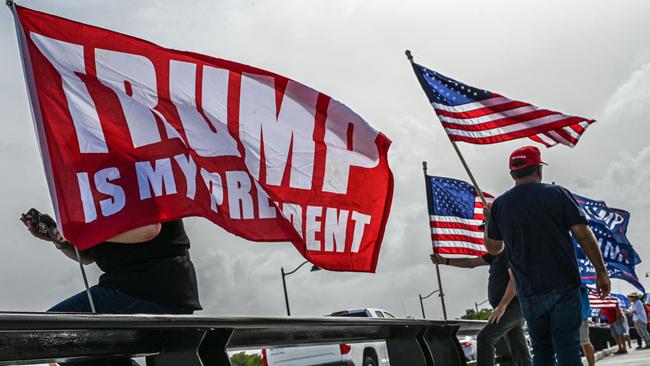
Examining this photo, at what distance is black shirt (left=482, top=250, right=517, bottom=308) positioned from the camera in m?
6.90

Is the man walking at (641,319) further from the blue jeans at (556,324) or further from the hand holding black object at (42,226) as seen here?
the hand holding black object at (42,226)

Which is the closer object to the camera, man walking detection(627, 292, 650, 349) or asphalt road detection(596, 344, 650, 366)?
asphalt road detection(596, 344, 650, 366)

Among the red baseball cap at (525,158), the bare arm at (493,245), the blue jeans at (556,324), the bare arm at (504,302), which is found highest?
the red baseball cap at (525,158)

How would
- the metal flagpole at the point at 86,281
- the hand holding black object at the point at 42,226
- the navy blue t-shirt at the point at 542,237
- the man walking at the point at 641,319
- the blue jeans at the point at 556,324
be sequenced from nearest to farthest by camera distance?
1. the metal flagpole at the point at 86,281
2. the hand holding black object at the point at 42,226
3. the blue jeans at the point at 556,324
4. the navy blue t-shirt at the point at 542,237
5. the man walking at the point at 641,319

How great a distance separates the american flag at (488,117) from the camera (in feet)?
28.0

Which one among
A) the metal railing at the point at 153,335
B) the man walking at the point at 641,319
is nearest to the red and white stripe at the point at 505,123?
the metal railing at the point at 153,335

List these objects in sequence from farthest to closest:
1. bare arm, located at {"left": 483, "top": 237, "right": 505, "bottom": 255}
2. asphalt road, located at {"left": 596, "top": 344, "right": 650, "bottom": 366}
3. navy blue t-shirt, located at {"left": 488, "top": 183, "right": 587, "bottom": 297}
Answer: asphalt road, located at {"left": 596, "top": 344, "right": 650, "bottom": 366}
bare arm, located at {"left": 483, "top": 237, "right": 505, "bottom": 255}
navy blue t-shirt, located at {"left": 488, "top": 183, "right": 587, "bottom": 297}

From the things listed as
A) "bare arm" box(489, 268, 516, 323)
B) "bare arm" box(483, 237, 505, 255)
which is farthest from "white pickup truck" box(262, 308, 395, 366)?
"bare arm" box(483, 237, 505, 255)

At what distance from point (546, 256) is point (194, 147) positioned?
7.96ft

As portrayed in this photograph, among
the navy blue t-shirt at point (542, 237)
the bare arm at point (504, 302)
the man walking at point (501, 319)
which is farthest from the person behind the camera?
the bare arm at point (504, 302)

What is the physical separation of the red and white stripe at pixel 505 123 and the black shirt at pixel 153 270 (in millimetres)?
5387

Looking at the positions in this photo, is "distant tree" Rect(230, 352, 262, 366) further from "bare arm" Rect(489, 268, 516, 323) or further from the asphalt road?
the asphalt road

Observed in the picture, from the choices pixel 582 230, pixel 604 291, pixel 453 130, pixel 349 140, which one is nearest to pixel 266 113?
pixel 349 140

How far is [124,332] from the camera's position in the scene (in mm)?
2918
